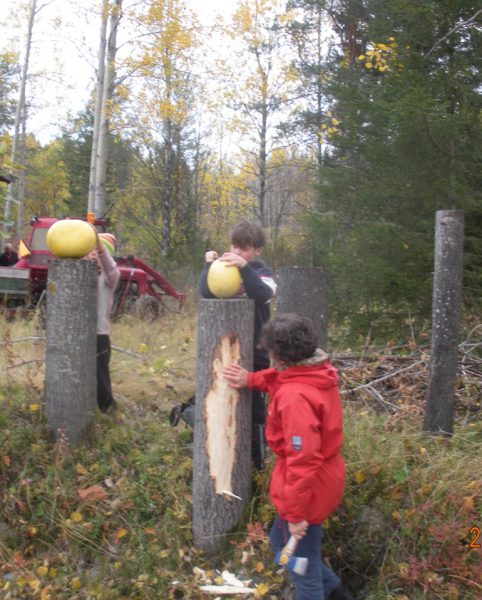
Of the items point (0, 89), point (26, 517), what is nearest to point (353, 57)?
point (0, 89)

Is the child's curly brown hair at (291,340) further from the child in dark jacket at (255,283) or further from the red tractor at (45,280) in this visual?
the red tractor at (45,280)

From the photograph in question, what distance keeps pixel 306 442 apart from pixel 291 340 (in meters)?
0.49

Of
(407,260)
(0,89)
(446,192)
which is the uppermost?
(0,89)

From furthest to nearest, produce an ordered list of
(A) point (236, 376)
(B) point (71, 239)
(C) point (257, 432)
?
(B) point (71, 239)
(C) point (257, 432)
(A) point (236, 376)

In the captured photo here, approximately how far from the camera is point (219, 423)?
129 inches

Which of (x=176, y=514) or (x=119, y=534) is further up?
(x=176, y=514)

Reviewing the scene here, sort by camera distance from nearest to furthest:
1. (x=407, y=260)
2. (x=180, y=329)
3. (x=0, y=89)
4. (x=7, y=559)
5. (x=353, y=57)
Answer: (x=7, y=559) → (x=407, y=260) → (x=180, y=329) → (x=353, y=57) → (x=0, y=89)

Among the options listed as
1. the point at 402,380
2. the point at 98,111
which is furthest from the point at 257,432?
the point at 98,111

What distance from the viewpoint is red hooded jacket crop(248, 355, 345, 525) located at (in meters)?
2.55

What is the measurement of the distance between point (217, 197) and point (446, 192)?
24.6 meters

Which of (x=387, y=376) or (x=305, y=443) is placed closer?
(x=305, y=443)

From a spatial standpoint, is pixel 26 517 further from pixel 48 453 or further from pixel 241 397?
pixel 241 397

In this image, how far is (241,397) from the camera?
331cm

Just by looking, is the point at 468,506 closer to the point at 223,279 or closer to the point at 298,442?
the point at 298,442
